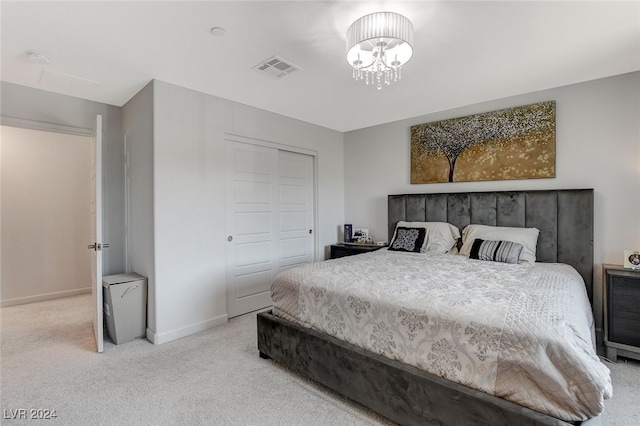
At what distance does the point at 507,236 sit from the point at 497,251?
0.27 meters

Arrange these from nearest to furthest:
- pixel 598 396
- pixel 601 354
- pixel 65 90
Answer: pixel 598 396 → pixel 601 354 → pixel 65 90

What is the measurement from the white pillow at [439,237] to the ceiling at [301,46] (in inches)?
59.3

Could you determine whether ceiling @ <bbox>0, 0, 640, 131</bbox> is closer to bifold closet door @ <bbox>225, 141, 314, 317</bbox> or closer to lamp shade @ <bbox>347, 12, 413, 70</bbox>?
lamp shade @ <bbox>347, 12, 413, 70</bbox>

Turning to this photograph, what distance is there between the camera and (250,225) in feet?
12.3

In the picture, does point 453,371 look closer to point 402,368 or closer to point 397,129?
point 402,368

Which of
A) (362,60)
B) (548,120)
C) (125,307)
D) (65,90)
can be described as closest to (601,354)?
(548,120)

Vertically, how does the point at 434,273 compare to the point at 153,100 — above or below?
below

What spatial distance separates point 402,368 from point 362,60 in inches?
78.0

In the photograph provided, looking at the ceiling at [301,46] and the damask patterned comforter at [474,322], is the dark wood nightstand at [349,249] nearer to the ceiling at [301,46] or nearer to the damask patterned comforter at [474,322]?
the damask patterned comforter at [474,322]

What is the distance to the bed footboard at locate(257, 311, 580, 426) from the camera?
1360 mm

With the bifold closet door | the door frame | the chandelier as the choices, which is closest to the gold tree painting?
the bifold closet door

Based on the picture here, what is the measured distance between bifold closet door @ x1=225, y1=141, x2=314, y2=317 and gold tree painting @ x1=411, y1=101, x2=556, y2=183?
171 centimetres

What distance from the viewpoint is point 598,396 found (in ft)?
3.89

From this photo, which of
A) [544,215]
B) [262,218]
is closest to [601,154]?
[544,215]
